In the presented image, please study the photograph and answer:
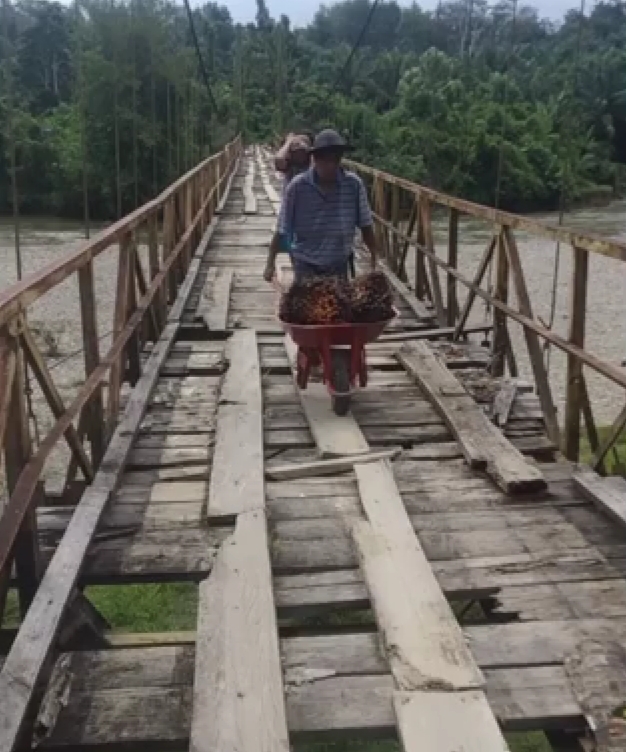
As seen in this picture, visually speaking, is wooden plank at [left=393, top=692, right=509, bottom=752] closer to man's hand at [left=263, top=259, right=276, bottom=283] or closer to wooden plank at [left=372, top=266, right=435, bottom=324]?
man's hand at [left=263, top=259, right=276, bottom=283]

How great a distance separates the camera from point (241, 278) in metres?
8.82

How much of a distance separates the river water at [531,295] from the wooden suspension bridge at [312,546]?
7636 millimetres

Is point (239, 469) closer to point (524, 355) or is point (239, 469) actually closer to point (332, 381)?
point (332, 381)

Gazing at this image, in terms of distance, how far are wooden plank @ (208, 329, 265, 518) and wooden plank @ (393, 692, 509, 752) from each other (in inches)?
48.1

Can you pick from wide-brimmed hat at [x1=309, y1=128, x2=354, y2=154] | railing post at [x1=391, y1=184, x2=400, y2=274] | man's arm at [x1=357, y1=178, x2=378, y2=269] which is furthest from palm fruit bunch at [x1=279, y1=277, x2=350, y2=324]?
railing post at [x1=391, y1=184, x2=400, y2=274]

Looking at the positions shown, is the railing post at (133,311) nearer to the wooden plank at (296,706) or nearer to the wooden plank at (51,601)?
the wooden plank at (51,601)

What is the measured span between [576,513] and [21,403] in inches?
71.4

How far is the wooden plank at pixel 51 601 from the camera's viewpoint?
2.22 m

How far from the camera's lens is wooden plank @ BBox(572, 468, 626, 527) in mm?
3303

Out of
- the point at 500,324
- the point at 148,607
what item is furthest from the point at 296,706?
the point at 148,607

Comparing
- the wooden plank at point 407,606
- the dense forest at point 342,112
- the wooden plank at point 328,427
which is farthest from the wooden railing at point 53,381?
the dense forest at point 342,112

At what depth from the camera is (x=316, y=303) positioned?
454 cm

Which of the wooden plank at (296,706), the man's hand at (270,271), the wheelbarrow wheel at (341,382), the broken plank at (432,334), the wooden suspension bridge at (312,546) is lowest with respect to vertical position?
the wooden plank at (296,706)

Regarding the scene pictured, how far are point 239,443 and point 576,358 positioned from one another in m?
1.35
